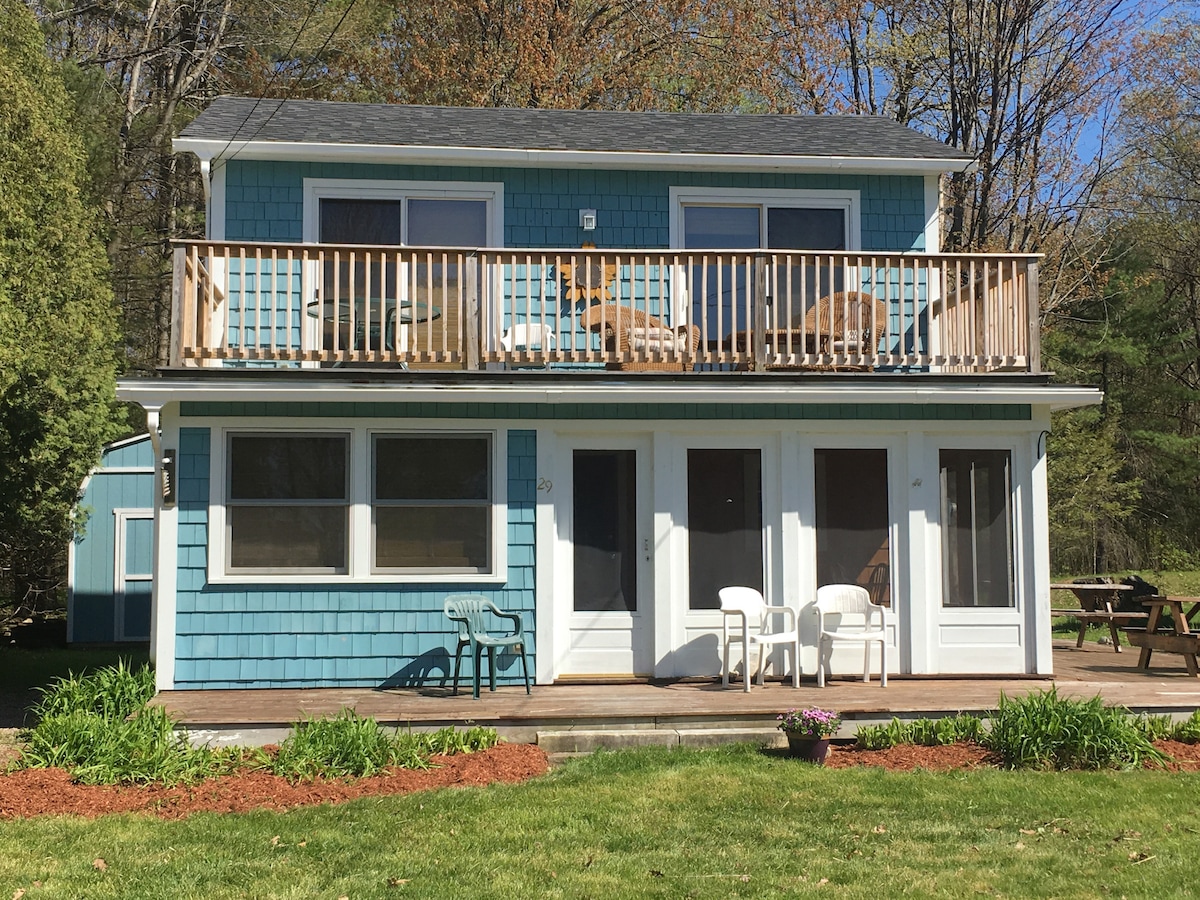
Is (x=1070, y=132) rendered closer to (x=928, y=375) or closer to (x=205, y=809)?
(x=928, y=375)

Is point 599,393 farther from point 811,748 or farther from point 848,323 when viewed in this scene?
point 811,748

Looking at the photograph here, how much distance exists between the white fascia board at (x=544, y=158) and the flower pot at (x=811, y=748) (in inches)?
242

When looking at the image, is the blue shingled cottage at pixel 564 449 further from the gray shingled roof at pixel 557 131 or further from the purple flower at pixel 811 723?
the purple flower at pixel 811 723

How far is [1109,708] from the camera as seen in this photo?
28.4ft

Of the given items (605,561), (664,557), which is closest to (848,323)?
(664,557)

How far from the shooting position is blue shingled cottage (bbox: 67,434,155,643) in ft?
53.3

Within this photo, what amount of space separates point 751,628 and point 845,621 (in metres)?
0.90

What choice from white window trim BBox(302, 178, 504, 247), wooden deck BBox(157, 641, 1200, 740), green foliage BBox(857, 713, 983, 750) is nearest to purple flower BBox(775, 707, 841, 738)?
green foliage BBox(857, 713, 983, 750)

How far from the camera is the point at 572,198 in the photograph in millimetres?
11984

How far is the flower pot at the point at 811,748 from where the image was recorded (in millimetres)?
8070

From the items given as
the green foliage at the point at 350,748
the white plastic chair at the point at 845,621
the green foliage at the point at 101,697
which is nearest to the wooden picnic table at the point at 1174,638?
the white plastic chair at the point at 845,621

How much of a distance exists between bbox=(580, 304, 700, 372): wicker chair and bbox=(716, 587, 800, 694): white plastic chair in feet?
6.89

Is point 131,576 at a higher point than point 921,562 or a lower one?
lower

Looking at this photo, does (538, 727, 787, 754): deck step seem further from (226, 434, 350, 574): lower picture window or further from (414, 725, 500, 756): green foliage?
(226, 434, 350, 574): lower picture window
